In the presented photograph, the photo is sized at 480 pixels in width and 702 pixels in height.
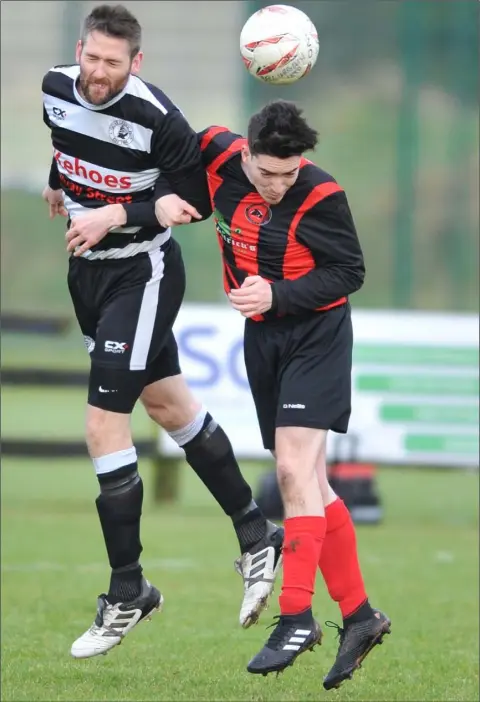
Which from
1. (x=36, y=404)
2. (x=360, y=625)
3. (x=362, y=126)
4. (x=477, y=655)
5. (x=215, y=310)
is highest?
(x=362, y=126)

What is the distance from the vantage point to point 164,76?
19.6m

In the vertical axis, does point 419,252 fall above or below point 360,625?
above

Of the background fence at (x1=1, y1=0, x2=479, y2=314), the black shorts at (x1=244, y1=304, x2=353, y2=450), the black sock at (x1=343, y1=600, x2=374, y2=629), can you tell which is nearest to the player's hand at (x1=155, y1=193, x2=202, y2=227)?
the black shorts at (x1=244, y1=304, x2=353, y2=450)

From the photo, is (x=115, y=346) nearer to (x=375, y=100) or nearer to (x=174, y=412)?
(x=174, y=412)

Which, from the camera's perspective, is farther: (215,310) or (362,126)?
(362,126)

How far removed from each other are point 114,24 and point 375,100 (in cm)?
1198

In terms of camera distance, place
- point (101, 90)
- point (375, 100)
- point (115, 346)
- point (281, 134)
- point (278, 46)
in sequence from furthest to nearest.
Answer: point (375, 100) < point (115, 346) < point (278, 46) < point (101, 90) < point (281, 134)

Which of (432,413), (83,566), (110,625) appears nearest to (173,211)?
(110,625)

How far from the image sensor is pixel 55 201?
6777 mm

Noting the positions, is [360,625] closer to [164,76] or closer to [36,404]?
[164,76]

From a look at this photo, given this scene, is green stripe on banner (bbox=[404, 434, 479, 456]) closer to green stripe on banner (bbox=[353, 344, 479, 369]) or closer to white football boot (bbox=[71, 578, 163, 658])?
green stripe on banner (bbox=[353, 344, 479, 369])

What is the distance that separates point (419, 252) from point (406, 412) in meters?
2.90

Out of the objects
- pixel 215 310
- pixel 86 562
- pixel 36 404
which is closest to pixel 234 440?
pixel 215 310

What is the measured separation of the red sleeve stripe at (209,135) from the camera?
6379 millimetres
